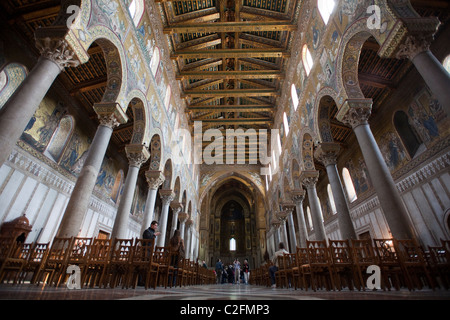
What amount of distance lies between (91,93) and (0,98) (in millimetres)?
3503

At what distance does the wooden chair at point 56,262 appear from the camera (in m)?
4.29

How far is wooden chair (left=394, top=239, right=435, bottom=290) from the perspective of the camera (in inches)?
155

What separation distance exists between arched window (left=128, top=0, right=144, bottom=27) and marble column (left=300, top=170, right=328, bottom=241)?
956 cm

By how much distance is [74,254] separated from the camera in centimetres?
450

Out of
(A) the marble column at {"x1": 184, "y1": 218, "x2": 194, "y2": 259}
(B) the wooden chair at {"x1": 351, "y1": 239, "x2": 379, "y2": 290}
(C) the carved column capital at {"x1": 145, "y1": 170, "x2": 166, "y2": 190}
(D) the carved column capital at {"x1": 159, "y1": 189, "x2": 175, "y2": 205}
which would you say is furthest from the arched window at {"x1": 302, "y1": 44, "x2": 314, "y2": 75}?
(A) the marble column at {"x1": 184, "y1": 218, "x2": 194, "y2": 259}

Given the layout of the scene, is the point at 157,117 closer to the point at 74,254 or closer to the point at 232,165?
the point at 74,254

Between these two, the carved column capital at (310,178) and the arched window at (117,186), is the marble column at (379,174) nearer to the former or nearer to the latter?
the carved column capital at (310,178)

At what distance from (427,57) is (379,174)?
103 inches

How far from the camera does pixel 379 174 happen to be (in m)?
5.26

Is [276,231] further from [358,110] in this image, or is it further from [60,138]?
[60,138]

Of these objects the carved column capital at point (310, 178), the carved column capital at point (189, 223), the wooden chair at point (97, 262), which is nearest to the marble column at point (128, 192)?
the wooden chair at point (97, 262)

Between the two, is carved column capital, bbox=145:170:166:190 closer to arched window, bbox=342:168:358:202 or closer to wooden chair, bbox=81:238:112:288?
wooden chair, bbox=81:238:112:288

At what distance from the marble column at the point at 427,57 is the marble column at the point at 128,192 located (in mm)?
8277

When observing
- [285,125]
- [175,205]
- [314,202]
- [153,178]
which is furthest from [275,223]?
[153,178]
